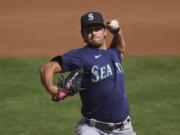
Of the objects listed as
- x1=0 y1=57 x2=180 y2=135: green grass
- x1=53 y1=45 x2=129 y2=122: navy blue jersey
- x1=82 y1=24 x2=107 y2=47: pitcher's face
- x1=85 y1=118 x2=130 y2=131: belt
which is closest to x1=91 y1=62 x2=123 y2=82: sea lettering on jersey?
x1=53 y1=45 x2=129 y2=122: navy blue jersey

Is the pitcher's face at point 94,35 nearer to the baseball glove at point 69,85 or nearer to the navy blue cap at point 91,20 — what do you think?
the navy blue cap at point 91,20

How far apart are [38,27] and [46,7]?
7.54 feet

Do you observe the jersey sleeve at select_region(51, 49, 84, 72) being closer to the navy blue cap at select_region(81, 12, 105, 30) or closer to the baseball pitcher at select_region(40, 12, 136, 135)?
the baseball pitcher at select_region(40, 12, 136, 135)

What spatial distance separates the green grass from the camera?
939 cm

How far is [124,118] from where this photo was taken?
6133 mm

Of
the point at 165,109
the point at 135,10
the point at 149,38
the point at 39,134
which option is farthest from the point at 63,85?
the point at 135,10

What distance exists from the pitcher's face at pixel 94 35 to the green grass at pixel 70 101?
10.8 ft

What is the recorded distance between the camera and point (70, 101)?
10.9 meters

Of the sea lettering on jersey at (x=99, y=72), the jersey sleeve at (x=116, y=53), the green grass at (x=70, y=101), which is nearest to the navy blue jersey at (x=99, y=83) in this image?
the sea lettering on jersey at (x=99, y=72)

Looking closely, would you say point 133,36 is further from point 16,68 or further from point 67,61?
point 67,61

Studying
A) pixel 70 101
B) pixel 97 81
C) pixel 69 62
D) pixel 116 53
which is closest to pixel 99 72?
pixel 97 81

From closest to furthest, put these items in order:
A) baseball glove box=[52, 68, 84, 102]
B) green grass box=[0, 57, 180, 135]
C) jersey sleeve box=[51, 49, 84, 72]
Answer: baseball glove box=[52, 68, 84, 102], jersey sleeve box=[51, 49, 84, 72], green grass box=[0, 57, 180, 135]

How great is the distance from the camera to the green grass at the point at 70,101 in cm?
939

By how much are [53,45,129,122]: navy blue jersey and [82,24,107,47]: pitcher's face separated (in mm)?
85
